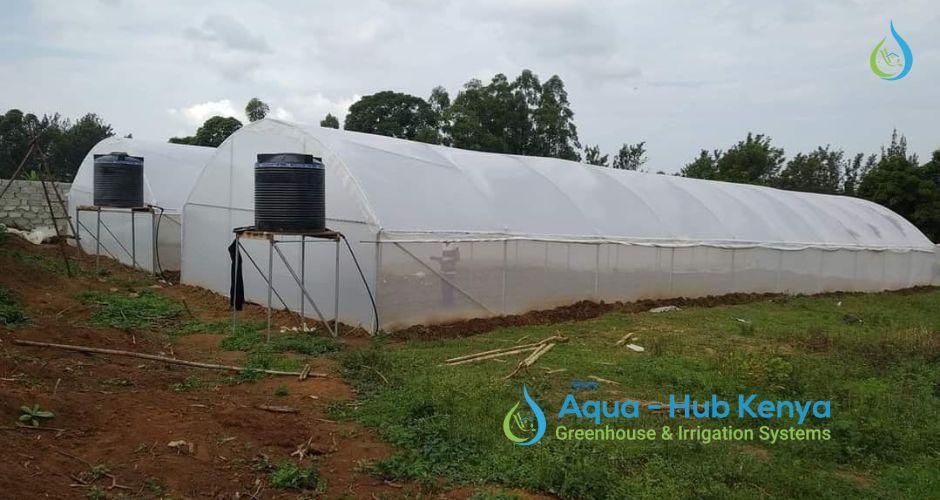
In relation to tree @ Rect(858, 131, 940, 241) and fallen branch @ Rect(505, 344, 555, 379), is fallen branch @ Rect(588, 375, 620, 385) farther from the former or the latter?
tree @ Rect(858, 131, 940, 241)

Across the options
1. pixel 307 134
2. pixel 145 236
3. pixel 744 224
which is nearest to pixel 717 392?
Result: pixel 307 134

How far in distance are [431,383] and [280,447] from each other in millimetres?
2111

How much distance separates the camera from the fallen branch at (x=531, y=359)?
26.0ft

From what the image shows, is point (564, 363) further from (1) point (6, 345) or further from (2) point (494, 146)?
(2) point (494, 146)

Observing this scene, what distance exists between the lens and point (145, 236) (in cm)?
1767

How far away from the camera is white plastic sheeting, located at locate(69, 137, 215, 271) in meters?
17.4

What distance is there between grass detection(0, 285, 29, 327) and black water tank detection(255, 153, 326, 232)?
3506mm

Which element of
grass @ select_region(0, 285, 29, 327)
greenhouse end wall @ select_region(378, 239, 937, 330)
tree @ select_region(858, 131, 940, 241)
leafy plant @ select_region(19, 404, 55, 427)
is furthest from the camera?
tree @ select_region(858, 131, 940, 241)

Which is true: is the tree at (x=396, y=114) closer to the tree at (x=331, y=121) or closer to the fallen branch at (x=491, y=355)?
the tree at (x=331, y=121)

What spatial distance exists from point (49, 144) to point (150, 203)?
2880 cm

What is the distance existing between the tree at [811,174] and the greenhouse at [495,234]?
19005 millimetres

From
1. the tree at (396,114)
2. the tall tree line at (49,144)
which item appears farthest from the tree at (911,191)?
the tall tree line at (49,144)

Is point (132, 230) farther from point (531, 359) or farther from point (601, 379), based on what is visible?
point (601, 379)

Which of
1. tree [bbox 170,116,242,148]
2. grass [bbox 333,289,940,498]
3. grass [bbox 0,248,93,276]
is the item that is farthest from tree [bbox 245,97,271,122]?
grass [bbox 333,289,940,498]
